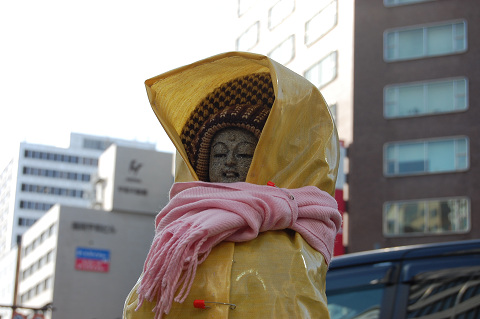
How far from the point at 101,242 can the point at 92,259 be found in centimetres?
217

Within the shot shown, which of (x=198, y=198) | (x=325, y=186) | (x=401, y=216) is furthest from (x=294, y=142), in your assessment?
(x=401, y=216)

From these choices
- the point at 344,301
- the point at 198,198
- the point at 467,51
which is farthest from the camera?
the point at 467,51

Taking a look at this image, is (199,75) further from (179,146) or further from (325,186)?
(325,186)

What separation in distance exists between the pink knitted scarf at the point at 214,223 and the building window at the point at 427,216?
28.5 m

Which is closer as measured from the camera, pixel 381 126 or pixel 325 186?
pixel 325 186

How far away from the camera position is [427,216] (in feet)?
105

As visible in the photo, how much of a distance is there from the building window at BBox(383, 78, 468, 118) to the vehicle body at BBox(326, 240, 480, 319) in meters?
27.2

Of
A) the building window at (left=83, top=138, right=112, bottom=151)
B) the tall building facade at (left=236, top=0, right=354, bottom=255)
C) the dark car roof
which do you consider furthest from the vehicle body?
the building window at (left=83, top=138, right=112, bottom=151)

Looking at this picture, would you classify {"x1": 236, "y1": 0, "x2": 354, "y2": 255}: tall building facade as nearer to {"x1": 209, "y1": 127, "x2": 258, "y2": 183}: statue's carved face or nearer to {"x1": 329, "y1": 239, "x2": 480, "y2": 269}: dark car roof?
{"x1": 329, "y1": 239, "x2": 480, "y2": 269}: dark car roof

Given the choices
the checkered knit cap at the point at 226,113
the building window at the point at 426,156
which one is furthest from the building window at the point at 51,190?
the checkered knit cap at the point at 226,113

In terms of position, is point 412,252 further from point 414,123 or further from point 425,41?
point 425,41

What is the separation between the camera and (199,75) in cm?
392

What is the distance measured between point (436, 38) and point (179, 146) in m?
30.8

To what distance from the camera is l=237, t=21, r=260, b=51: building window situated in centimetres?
3257
